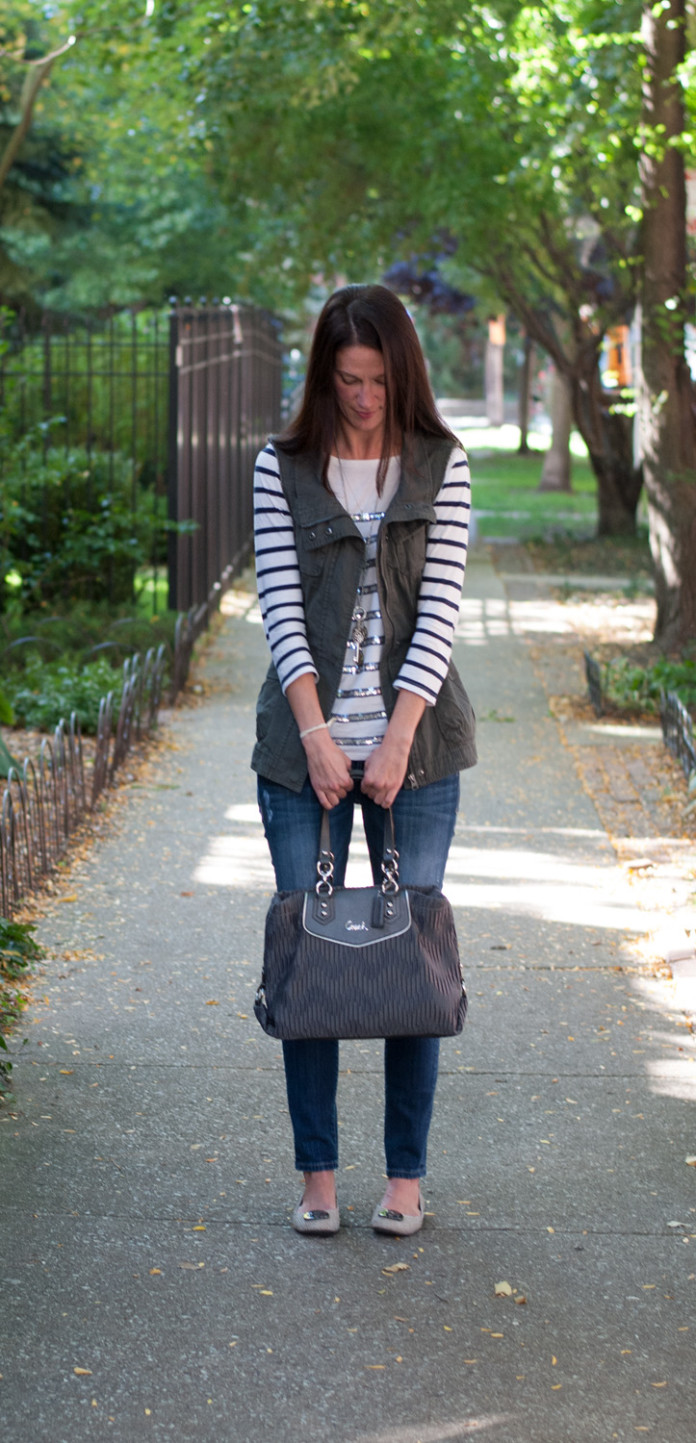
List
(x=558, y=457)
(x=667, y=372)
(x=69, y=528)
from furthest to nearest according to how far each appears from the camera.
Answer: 1. (x=558, y=457)
2. (x=69, y=528)
3. (x=667, y=372)

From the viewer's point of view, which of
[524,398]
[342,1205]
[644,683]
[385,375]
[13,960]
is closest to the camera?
[385,375]

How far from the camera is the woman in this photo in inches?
124

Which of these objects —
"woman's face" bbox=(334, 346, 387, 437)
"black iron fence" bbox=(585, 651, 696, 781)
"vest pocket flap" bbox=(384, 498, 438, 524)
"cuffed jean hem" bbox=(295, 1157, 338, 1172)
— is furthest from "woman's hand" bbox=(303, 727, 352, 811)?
"black iron fence" bbox=(585, 651, 696, 781)

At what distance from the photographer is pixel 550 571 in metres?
16.1

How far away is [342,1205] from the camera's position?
11.6 feet

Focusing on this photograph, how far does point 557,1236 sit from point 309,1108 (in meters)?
0.61

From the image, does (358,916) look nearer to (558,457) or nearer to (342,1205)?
(342,1205)

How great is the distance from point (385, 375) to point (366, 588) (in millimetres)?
420

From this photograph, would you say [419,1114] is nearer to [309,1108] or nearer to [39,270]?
[309,1108]

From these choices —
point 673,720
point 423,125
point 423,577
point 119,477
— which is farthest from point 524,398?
point 423,577

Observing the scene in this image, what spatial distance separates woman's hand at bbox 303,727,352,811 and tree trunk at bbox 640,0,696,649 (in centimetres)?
764

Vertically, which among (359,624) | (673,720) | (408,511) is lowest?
(673,720)

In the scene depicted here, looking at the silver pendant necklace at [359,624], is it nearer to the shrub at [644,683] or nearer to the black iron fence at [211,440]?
the shrub at [644,683]

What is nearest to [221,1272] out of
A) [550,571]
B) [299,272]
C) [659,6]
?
[659,6]
